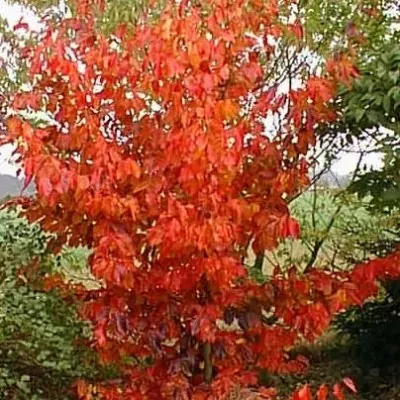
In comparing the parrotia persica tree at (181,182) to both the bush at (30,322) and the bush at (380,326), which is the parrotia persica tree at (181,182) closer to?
the bush at (30,322)

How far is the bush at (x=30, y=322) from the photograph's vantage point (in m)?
4.98

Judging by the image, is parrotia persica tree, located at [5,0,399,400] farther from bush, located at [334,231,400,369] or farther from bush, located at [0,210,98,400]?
bush, located at [334,231,400,369]

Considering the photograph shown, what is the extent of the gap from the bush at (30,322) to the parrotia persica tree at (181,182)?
0.76 m

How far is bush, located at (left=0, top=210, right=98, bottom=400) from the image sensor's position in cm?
498

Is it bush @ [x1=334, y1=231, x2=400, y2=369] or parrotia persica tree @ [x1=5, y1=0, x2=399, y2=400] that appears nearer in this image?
parrotia persica tree @ [x1=5, y1=0, x2=399, y2=400]

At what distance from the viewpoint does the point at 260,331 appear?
4.18m

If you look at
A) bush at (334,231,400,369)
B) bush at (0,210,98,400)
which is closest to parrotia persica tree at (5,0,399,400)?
bush at (0,210,98,400)

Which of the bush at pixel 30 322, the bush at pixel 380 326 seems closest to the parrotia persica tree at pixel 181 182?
the bush at pixel 30 322

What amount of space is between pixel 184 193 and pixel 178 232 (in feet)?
0.67

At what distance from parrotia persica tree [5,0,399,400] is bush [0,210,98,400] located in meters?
0.76

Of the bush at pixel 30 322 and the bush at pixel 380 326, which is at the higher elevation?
the bush at pixel 30 322

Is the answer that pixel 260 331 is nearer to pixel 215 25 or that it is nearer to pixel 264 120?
pixel 264 120

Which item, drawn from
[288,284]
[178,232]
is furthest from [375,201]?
[178,232]

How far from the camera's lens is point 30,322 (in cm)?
504
